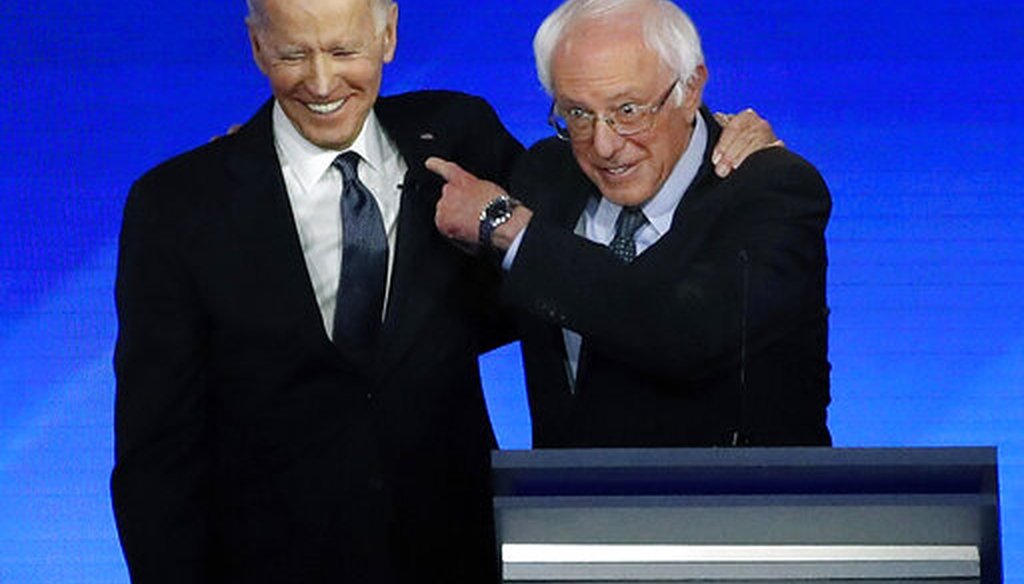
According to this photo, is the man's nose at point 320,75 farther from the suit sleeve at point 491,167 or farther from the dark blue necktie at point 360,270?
the suit sleeve at point 491,167

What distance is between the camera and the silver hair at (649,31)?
3.01m

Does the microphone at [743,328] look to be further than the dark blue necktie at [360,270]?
No

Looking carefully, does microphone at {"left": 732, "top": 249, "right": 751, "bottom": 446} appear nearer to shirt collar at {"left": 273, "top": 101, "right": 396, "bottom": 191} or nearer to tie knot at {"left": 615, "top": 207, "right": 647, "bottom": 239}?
tie knot at {"left": 615, "top": 207, "right": 647, "bottom": 239}

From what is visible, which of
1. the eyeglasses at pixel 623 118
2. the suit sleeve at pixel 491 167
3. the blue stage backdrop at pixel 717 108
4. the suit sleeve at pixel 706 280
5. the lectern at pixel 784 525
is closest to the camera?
the lectern at pixel 784 525

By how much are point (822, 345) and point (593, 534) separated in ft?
2.95

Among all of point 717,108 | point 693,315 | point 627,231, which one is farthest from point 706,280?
point 717,108

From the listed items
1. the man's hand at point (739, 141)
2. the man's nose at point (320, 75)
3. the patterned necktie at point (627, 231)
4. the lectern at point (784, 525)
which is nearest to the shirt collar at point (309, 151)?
the man's nose at point (320, 75)

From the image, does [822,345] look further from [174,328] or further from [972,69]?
[972,69]

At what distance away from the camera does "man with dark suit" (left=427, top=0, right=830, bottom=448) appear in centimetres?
293

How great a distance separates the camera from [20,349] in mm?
4371

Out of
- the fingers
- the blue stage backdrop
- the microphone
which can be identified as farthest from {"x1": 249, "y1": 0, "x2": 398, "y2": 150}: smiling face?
the blue stage backdrop

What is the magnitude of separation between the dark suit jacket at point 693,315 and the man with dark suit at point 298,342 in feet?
0.51

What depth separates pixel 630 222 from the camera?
3062 millimetres

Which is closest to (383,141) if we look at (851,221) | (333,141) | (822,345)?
(333,141)
